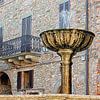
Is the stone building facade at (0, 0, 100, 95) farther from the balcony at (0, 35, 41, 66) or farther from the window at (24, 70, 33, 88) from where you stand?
the balcony at (0, 35, 41, 66)

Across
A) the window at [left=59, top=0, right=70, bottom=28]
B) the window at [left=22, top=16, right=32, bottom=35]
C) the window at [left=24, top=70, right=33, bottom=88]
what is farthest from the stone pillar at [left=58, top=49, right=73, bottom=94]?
the window at [left=22, top=16, right=32, bottom=35]

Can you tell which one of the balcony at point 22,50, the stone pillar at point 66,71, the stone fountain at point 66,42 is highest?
the balcony at point 22,50

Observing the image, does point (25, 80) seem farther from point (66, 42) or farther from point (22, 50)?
point (66, 42)

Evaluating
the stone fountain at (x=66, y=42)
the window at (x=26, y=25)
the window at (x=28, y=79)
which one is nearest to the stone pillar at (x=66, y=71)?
the stone fountain at (x=66, y=42)

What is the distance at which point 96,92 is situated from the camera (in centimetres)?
1302

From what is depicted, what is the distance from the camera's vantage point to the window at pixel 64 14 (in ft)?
48.7

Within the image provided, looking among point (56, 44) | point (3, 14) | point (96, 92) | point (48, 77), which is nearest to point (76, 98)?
point (56, 44)

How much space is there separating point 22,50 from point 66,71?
8935mm

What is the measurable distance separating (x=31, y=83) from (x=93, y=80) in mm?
4293

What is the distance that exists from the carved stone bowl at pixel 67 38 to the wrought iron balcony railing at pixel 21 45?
8334 mm

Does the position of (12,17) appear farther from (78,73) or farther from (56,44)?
(56,44)

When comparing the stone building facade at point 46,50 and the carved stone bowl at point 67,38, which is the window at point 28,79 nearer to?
the stone building facade at point 46,50

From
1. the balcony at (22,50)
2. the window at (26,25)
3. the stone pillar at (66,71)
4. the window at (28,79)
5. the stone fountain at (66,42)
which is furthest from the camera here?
the window at (26,25)

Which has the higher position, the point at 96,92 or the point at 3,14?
the point at 3,14
